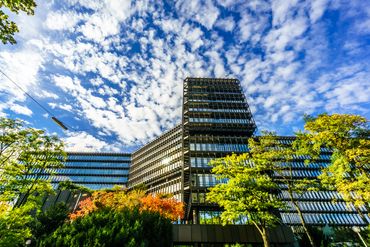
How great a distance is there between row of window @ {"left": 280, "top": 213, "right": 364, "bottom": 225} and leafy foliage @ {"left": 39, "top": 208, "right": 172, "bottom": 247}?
65979 millimetres

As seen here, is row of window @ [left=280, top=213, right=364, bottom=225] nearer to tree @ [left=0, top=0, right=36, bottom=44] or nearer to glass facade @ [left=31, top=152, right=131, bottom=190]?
glass facade @ [left=31, top=152, right=131, bottom=190]

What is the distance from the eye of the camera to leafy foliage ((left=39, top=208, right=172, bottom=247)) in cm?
830

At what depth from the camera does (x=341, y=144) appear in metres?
18.8

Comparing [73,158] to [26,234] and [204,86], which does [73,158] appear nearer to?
[204,86]

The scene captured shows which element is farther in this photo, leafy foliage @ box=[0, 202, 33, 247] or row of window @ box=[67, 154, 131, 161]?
row of window @ box=[67, 154, 131, 161]

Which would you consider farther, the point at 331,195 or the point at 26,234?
the point at 331,195

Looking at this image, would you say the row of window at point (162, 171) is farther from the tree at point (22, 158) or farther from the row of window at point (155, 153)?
the tree at point (22, 158)

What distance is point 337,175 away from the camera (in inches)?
675

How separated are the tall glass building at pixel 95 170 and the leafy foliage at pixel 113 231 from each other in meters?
83.0

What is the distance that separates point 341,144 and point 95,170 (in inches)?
3728

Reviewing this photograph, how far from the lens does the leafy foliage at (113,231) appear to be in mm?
8305

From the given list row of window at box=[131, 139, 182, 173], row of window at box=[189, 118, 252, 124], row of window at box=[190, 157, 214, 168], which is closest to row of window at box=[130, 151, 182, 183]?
row of window at box=[131, 139, 182, 173]

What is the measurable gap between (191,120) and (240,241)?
30.0 m

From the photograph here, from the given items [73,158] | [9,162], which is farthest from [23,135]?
[73,158]
